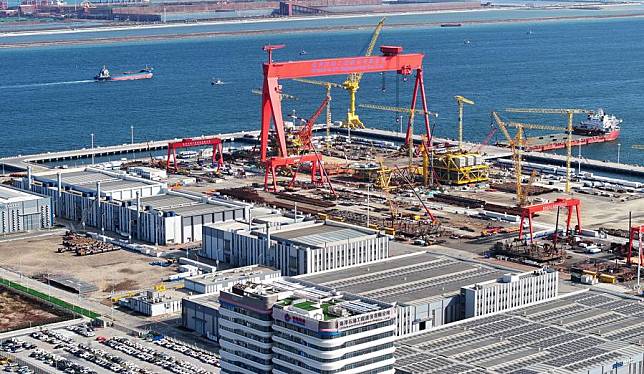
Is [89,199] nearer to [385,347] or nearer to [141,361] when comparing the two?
[141,361]

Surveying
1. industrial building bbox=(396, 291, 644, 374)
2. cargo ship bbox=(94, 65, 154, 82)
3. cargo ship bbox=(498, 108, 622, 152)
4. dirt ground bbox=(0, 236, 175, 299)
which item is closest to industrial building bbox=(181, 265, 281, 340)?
dirt ground bbox=(0, 236, 175, 299)

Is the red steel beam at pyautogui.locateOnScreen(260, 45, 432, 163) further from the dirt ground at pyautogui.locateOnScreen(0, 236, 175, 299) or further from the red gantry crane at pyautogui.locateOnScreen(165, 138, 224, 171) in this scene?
the dirt ground at pyautogui.locateOnScreen(0, 236, 175, 299)

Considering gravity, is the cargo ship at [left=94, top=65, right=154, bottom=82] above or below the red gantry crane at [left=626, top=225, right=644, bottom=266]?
above

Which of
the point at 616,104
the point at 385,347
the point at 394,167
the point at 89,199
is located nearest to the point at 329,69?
the point at 394,167

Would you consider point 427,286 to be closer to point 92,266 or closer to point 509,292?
point 509,292

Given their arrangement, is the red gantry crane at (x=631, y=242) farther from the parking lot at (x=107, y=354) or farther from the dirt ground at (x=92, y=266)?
the parking lot at (x=107, y=354)
